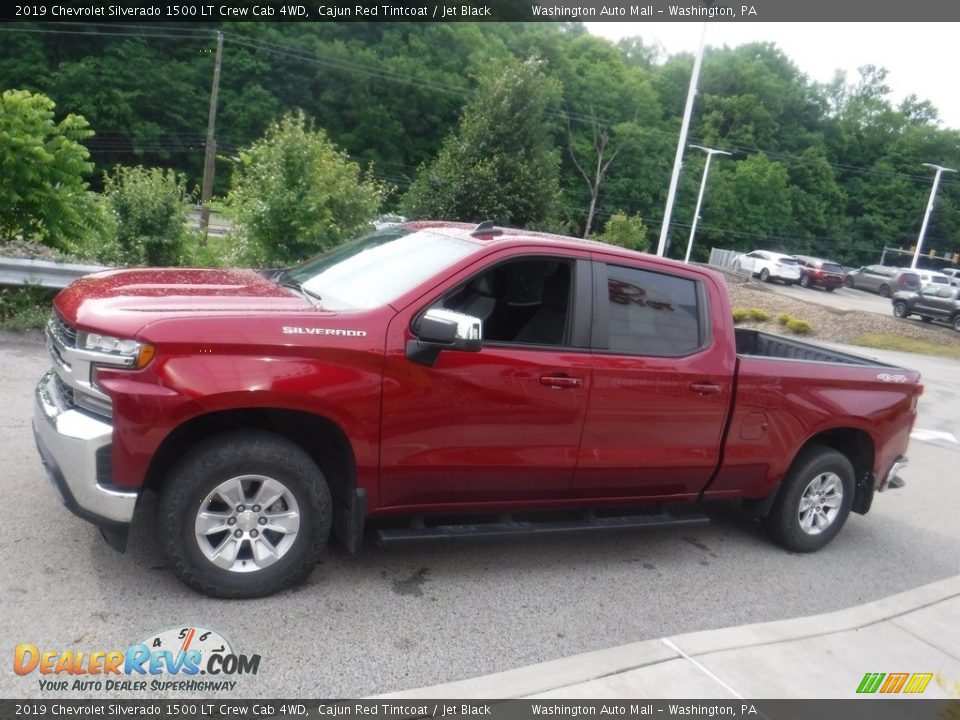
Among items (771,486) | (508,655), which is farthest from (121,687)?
(771,486)

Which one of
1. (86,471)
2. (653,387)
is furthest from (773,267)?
(86,471)

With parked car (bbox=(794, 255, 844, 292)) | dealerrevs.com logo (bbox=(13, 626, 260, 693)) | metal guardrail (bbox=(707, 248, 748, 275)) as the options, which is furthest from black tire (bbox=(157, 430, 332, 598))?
metal guardrail (bbox=(707, 248, 748, 275))

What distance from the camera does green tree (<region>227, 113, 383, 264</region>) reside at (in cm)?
1109

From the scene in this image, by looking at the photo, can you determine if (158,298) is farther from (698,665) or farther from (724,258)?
(724,258)

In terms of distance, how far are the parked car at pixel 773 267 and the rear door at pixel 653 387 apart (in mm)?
45717

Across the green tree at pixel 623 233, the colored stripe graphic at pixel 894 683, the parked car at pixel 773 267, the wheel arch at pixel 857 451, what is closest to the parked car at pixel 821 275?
the parked car at pixel 773 267

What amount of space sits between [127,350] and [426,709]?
6.53ft

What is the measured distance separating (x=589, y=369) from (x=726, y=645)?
158 centimetres

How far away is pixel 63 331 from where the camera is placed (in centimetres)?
397

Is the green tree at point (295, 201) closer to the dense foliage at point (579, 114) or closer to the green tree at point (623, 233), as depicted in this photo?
the green tree at point (623, 233)

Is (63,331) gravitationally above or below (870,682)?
above

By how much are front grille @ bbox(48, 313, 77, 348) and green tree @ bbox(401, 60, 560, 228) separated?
12.6m

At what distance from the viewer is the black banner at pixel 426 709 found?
3.08m

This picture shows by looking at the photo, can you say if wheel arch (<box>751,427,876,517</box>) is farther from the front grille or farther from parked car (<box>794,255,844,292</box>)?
parked car (<box>794,255,844,292</box>)
